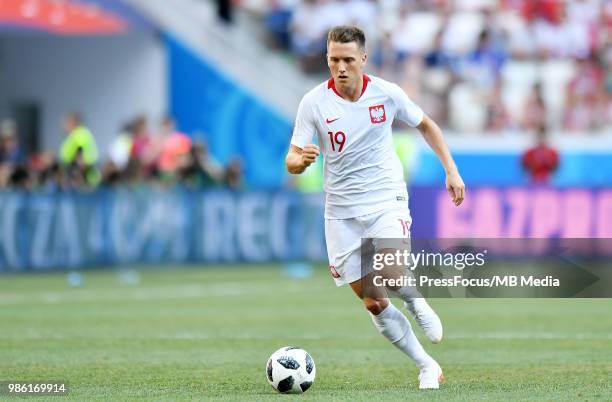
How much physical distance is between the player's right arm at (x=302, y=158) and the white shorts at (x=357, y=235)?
0.69 m

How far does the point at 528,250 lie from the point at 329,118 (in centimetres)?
1226

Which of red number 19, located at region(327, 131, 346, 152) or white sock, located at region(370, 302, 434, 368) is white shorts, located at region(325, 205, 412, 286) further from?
red number 19, located at region(327, 131, 346, 152)

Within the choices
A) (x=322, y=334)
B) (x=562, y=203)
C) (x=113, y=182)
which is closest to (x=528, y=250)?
(x=562, y=203)

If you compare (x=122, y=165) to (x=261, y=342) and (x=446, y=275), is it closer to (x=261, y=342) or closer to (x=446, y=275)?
(x=261, y=342)

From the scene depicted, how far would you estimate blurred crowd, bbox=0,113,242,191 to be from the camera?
2134cm

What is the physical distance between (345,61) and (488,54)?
17.6m

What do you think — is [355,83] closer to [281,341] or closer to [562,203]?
[281,341]

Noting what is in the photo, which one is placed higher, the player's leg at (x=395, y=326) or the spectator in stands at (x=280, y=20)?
the spectator in stands at (x=280, y=20)

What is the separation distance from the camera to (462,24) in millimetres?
26125

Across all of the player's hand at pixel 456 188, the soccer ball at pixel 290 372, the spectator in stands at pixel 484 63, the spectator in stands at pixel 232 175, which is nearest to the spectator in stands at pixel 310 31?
the spectator in stands at pixel 484 63

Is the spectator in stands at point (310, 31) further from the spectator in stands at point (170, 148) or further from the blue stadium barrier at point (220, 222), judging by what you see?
the blue stadium barrier at point (220, 222)

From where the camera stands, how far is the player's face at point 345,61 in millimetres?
8438

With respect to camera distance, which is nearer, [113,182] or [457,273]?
[457,273]

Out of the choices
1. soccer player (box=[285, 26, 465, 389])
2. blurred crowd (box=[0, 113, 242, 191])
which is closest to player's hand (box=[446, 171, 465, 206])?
soccer player (box=[285, 26, 465, 389])
